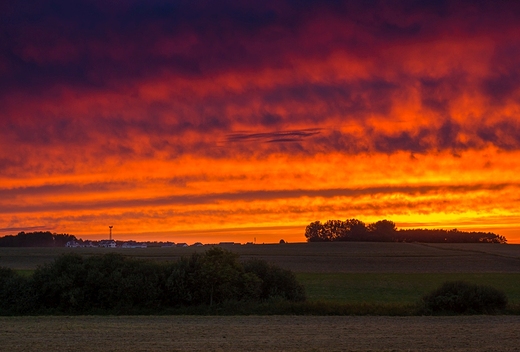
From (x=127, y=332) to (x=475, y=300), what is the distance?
20511 mm

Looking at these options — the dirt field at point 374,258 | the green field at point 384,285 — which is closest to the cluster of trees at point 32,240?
the dirt field at point 374,258

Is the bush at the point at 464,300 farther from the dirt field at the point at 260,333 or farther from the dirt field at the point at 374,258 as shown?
the dirt field at the point at 374,258

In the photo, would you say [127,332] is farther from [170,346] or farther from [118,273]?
[118,273]

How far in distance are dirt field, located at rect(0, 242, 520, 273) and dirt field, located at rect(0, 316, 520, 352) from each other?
168 ft

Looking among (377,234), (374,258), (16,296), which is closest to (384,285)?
(16,296)

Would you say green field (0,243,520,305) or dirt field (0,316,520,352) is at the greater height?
green field (0,243,520,305)

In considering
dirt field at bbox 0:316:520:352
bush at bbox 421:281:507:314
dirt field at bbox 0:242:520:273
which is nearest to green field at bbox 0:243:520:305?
dirt field at bbox 0:242:520:273

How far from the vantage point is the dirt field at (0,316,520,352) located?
22516 millimetres

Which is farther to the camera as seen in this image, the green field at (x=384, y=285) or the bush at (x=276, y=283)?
the green field at (x=384, y=285)

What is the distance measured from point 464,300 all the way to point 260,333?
15.6 meters

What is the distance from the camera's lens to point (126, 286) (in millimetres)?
38000

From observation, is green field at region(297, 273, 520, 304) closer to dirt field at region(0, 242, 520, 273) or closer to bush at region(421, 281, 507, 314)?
dirt field at region(0, 242, 520, 273)

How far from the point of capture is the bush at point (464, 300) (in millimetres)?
36938

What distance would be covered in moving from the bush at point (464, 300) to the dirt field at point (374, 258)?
50385mm
